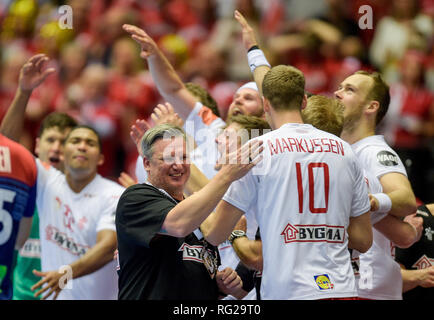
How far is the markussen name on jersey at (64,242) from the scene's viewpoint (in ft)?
22.6

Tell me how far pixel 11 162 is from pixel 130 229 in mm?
1920

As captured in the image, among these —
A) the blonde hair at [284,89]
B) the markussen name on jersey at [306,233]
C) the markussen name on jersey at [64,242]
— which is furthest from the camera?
the markussen name on jersey at [64,242]

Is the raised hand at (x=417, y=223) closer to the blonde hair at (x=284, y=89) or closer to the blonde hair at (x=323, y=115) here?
the blonde hair at (x=323, y=115)

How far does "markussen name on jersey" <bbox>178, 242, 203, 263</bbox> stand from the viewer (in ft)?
14.2

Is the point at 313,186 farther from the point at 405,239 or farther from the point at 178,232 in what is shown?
the point at 405,239

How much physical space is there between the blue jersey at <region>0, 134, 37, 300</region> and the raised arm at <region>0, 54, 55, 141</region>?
45 centimetres

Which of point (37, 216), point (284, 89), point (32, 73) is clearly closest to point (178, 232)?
point (284, 89)

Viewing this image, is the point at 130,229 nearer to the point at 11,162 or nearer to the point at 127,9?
the point at 11,162

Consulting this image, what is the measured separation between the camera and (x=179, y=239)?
4.31m

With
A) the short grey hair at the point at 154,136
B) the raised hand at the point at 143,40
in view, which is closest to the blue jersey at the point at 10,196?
the raised hand at the point at 143,40

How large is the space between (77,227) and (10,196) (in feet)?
4.42

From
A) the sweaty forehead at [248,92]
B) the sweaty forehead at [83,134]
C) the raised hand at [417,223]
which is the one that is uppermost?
the sweaty forehead at [248,92]

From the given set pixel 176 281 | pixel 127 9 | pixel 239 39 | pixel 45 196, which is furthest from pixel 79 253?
pixel 127 9

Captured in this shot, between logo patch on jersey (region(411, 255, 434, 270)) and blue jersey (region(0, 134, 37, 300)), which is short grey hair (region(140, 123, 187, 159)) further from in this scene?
logo patch on jersey (region(411, 255, 434, 270))
